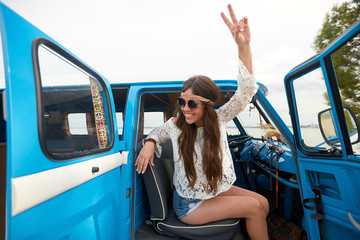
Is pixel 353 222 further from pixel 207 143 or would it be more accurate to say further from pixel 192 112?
pixel 192 112

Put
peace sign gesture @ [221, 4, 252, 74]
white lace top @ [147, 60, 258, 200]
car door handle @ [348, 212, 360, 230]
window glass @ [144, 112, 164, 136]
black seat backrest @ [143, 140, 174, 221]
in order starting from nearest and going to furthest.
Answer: car door handle @ [348, 212, 360, 230]
peace sign gesture @ [221, 4, 252, 74]
white lace top @ [147, 60, 258, 200]
black seat backrest @ [143, 140, 174, 221]
window glass @ [144, 112, 164, 136]

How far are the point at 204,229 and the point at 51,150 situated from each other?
4.54 ft

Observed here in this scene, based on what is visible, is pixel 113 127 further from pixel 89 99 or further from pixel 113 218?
pixel 113 218

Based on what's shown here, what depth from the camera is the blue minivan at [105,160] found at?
816 millimetres

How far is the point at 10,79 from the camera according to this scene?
78 cm

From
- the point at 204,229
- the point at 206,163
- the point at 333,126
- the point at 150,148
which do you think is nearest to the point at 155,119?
the point at 150,148

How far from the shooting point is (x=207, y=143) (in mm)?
1706

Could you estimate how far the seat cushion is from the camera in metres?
1.70

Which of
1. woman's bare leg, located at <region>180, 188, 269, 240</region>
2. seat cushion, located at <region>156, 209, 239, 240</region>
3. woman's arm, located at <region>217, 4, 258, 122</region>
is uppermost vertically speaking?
woman's arm, located at <region>217, 4, 258, 122</region>

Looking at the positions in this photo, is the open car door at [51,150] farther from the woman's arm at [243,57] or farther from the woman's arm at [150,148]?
the woman's arm at [243,57]

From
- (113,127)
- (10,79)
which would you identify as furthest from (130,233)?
(10,79)

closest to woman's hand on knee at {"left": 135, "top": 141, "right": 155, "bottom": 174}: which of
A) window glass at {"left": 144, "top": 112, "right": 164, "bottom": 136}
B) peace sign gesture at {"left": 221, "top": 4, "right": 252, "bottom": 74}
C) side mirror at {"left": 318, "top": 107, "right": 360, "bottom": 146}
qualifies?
peace sign gesture at {"left": 221, "top": 4, "right": 252, "bottom": 74}

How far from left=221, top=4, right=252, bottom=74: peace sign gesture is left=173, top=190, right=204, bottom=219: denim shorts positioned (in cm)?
129

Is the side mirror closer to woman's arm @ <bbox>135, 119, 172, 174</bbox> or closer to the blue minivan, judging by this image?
the blue minivan
